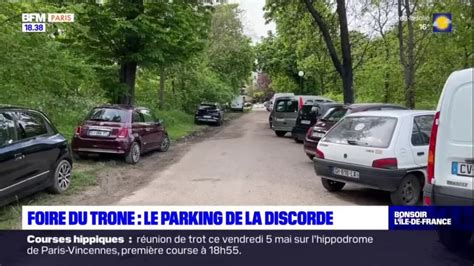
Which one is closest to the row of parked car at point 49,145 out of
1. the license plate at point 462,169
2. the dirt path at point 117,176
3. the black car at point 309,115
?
the dirt path at point 117,176

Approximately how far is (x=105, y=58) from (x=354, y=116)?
13.2 meters

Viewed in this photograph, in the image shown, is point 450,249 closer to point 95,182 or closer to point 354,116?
point 354,116

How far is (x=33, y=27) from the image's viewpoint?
1069cm

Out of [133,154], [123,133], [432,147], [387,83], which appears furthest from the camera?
[387,83]

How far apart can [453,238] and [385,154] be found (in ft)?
6.92

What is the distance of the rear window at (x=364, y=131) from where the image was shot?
7598 mm

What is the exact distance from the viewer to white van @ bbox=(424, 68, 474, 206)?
4922 mm

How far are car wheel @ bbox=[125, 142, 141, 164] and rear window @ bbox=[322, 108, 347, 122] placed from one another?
4971 mm

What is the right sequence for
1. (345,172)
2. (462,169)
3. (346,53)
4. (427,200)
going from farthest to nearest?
(346,53), (345,172), (427,200), (462,169)

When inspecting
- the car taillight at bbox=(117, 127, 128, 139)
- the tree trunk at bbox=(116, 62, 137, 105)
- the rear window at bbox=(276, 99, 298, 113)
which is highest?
the tree trunk at bbox=(116, 62, 137, 105)

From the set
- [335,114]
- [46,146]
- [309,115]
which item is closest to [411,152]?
[335,114]

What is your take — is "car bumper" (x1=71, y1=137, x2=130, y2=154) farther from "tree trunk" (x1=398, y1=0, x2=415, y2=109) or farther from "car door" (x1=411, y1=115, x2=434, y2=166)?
"tree trunk" (x1=398, y1=0, x2=415, y2=109)

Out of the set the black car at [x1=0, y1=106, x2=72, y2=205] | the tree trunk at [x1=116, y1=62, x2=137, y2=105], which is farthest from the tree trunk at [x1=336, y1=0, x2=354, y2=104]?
the black car at [x1=0, y1=106, x2=72, y2=205]

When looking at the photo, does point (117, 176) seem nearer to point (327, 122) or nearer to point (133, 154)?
point (133, 154)
